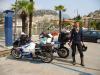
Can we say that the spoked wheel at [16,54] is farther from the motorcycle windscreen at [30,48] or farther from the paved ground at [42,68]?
the motorcycle windscreen at [30,48]

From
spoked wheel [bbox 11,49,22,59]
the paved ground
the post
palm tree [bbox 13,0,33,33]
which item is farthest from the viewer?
palm tree [bbox 13,0,33,33]

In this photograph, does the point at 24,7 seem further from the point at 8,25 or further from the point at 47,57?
the point at 47,57

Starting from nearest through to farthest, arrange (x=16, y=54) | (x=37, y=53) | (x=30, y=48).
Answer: (x=37, y=53), (x=30, y=48), (x=16, y=54)

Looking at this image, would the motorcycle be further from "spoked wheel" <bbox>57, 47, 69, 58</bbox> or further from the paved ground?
"spoked wheel" <bbox>57, 47, 69, 58</bbox>

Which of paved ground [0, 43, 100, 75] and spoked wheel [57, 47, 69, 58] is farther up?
spoked wheel [57, 47, 69, 58]

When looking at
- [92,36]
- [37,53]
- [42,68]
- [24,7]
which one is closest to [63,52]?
[37,53]

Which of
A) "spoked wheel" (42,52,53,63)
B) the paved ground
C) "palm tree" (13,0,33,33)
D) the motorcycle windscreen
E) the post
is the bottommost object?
the paved ground

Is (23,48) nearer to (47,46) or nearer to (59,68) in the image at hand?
(47,46)

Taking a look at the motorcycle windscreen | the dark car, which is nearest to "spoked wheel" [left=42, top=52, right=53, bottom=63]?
the motorcycle windscreen

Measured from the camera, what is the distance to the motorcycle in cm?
1173

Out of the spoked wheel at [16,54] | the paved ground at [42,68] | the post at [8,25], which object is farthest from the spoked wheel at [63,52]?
the post at [8,25]

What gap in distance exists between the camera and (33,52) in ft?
39.7

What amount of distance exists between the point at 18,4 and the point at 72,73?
13.7 metres

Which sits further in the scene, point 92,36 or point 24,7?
point 92,36
